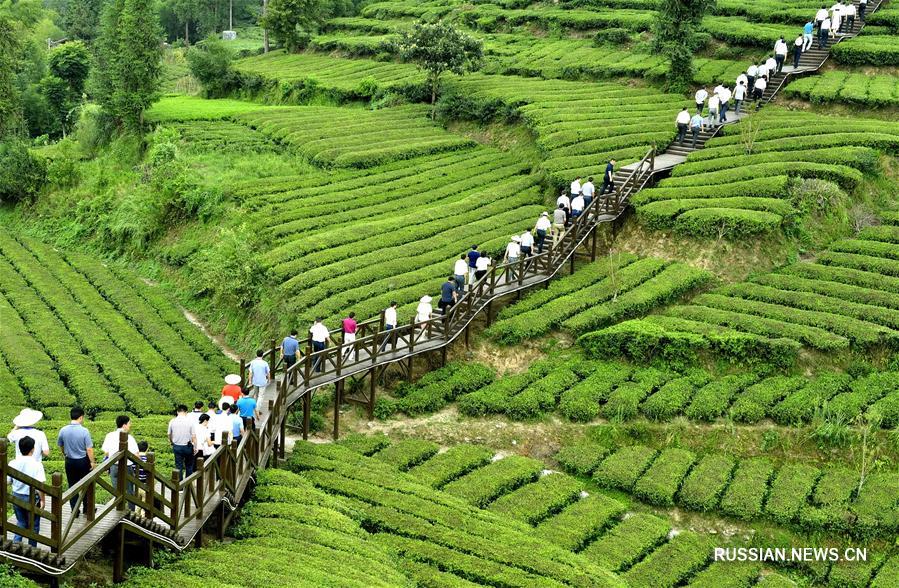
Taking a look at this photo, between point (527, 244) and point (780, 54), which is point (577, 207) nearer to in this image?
point (527, 244)

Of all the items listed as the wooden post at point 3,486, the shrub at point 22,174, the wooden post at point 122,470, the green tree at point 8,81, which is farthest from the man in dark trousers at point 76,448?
the green tree at point 8,81

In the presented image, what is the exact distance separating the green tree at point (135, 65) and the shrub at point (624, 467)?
41.8m

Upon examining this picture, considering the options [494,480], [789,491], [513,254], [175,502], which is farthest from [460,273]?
[175,502]

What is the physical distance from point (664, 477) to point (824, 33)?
35733 millimetres

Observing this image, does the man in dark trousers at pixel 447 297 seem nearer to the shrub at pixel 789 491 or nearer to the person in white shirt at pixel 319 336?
the person in white shirt at pixel 319 336

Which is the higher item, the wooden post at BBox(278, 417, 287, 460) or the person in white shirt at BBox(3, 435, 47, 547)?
the person in white shirt at BBox(3, 435, 47, 547)

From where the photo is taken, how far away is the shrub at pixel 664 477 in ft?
89.9

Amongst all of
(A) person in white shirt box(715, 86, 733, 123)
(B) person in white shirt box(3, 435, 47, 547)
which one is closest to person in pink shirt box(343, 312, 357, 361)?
(B) person in white shirt box(3, 435, 47, 547)

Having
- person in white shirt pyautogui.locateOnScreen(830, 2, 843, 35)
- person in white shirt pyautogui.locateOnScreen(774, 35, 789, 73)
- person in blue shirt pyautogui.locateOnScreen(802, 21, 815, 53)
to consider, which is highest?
person in white shirt pyautogui.locateOnScreen(830, 2, 843, 35)

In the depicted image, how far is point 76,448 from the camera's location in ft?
57.3

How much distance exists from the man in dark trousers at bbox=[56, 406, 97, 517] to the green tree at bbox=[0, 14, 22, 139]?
1990 inches

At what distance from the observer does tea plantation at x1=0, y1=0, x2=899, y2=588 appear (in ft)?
81.6

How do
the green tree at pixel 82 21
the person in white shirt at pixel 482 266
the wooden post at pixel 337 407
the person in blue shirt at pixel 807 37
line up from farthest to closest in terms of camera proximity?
the green tree at pixel 82 21 → the person in blue shirt at pixel 807 37 → the person in white shirt at pixel 482 266 → the wooden post at pixel 337 407

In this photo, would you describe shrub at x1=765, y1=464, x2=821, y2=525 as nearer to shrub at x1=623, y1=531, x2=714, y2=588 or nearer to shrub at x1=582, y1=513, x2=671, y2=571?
shrub at x1=623, y1=531, x2=714, y2=588
